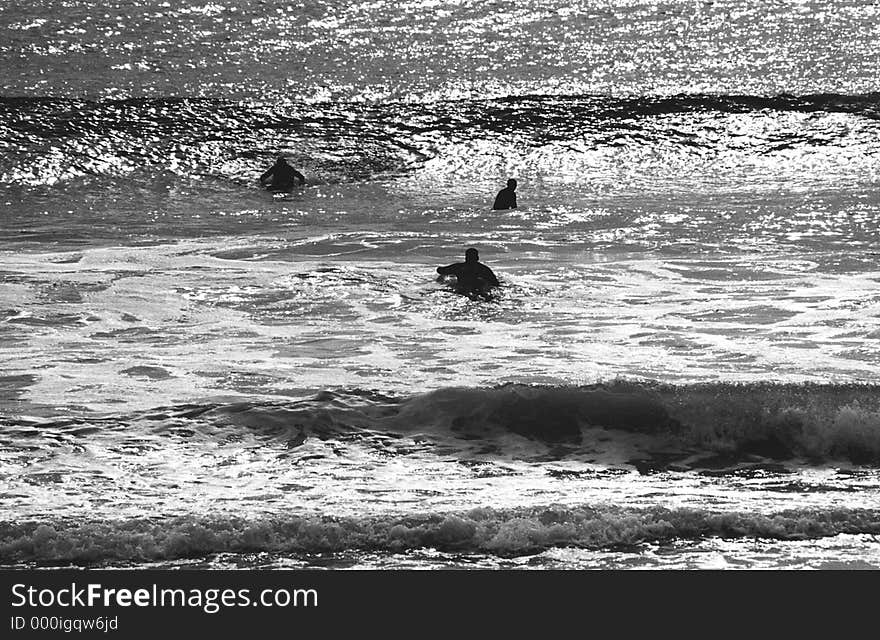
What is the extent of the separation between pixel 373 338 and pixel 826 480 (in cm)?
521

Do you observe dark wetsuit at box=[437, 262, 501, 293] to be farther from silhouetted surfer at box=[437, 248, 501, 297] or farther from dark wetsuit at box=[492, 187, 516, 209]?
dark wetsuit at box=[492, 187, 516, 209]

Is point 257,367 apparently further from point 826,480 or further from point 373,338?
point 826,480

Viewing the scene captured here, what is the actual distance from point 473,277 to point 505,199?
6.39m

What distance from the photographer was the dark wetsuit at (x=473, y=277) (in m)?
14.6

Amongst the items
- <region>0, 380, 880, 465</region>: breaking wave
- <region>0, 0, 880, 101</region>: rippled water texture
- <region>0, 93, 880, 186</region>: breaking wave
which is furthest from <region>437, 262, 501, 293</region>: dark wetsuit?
<region>0, 0, 880, 101</region>: rippled water texture

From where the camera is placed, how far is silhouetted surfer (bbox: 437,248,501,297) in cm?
1455

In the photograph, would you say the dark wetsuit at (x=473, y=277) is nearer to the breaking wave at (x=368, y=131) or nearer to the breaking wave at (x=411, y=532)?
the breaking wave at (x=411, y=532)

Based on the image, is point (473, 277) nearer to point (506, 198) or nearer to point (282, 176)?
point (506, 198)

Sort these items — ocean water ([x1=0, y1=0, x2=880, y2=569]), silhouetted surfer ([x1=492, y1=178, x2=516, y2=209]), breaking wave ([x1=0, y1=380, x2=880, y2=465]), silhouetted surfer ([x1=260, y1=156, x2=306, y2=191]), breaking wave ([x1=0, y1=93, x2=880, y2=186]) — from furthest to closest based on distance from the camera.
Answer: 1. breaking wave ([x1=0, y1=93, x2=880, y2=186])
2. silhouetted surfer ([x1=260, y1=156, x2=306, y2=191])
3. silhouetted surfer ([x1=492, y1=178, x2=516, y2=209])
4. breaking wave ([x1=0, y1=380, x2=880, y2=465])
5. ocean water ([x1=0, y1=0, x2=880, y2=569])

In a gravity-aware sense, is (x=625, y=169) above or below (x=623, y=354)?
above

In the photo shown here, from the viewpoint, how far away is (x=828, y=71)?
30141mm

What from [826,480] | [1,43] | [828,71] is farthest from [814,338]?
[1,43]

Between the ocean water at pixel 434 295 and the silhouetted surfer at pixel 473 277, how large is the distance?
23 centimetres

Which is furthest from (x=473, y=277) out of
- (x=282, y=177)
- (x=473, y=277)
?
(x=282, y=177)
